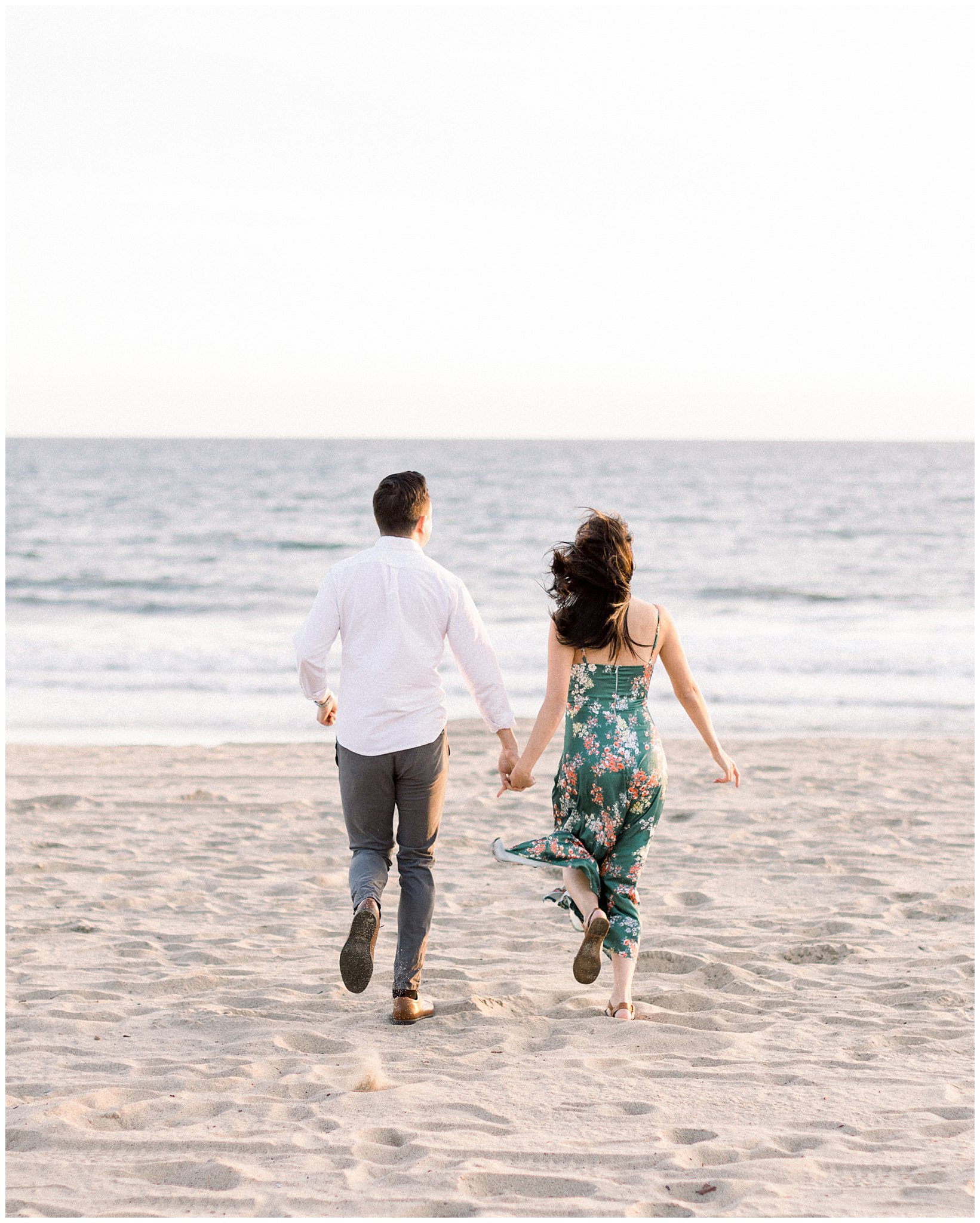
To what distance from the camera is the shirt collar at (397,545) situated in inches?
149

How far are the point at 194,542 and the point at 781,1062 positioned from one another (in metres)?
26.0

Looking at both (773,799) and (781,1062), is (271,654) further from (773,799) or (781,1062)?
(781,1062)

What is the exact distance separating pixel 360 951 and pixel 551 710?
3.32 feet

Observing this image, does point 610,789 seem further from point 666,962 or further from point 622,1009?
point 666,962

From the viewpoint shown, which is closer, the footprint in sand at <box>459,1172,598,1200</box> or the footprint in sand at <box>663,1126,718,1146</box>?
the footprint in sand at <box>459,1172,598,1200</box>

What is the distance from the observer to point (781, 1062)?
350 cm

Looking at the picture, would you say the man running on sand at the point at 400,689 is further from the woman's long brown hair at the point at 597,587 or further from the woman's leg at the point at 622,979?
the woman's leg at the point at 622,979

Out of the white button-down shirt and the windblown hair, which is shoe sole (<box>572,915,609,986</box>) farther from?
the windblown hair

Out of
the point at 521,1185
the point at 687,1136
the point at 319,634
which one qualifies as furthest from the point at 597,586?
the point at 521,1185

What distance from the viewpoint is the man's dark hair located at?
3777 mm

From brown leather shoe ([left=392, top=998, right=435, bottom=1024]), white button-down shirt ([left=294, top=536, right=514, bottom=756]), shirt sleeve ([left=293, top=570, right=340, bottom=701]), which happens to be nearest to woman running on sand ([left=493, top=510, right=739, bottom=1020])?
white button-down shirt ([left=294, top=536, right=514, bottom=756])

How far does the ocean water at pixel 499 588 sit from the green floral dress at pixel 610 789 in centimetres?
85

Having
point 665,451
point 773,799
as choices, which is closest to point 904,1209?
point 773,799

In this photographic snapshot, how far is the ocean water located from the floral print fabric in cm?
85
